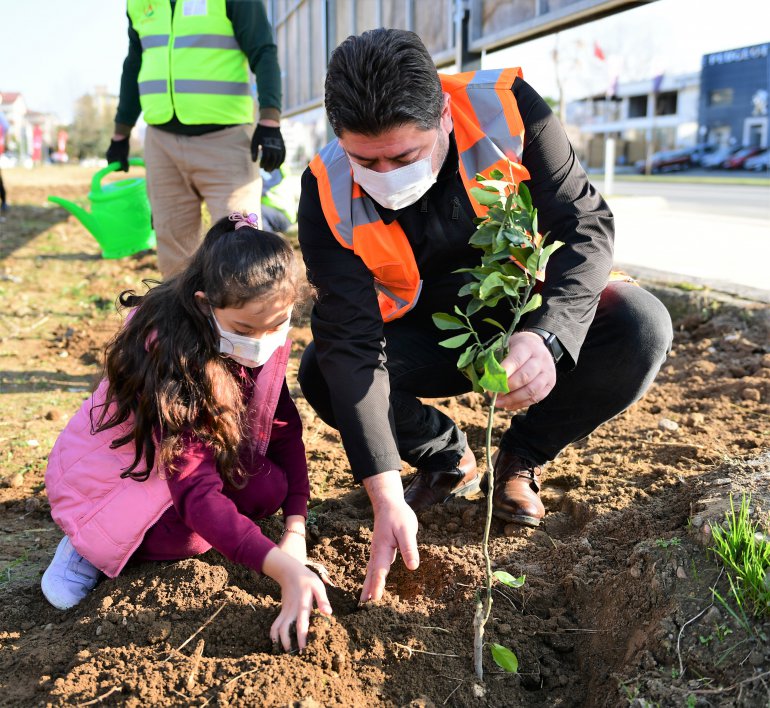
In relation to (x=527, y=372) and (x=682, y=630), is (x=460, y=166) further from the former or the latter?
(x=682, y=630)

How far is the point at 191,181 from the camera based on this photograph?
4.02m

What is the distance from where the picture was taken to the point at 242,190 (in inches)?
155

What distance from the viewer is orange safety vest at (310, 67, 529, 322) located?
6.71 feet

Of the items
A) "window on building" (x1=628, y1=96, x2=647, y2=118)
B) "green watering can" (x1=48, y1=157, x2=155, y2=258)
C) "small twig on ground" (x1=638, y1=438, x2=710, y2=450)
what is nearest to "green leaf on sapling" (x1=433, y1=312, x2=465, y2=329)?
"small twig on ground" (x1=638, y1=438, x2=710, y2=450)

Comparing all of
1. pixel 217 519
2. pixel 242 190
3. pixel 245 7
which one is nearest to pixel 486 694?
pixel 217 519

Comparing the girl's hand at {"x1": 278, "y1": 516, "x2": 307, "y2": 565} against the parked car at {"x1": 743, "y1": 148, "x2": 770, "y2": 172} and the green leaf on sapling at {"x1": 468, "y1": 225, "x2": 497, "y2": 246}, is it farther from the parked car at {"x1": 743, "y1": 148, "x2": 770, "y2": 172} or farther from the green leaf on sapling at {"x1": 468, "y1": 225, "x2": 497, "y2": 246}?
the parked car at {"x1": 743, "y1": 148, "x2": 770, "y2": 172}

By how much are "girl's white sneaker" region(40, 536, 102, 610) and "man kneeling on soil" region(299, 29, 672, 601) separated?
810 mm

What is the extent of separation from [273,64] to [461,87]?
2.01 meters

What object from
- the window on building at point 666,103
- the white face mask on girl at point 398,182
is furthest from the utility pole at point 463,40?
the window on building at point 666,103

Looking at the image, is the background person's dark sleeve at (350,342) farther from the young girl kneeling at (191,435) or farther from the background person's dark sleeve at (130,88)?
the background person's dark sleeve at (130,88)

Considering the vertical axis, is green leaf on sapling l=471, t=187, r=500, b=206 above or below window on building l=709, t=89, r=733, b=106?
below

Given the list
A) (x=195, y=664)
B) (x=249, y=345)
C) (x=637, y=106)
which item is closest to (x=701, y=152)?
(x=637, y=106)

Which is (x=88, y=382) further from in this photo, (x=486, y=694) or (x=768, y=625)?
(x=768, y=625)

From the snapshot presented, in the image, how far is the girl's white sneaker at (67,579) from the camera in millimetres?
2033
